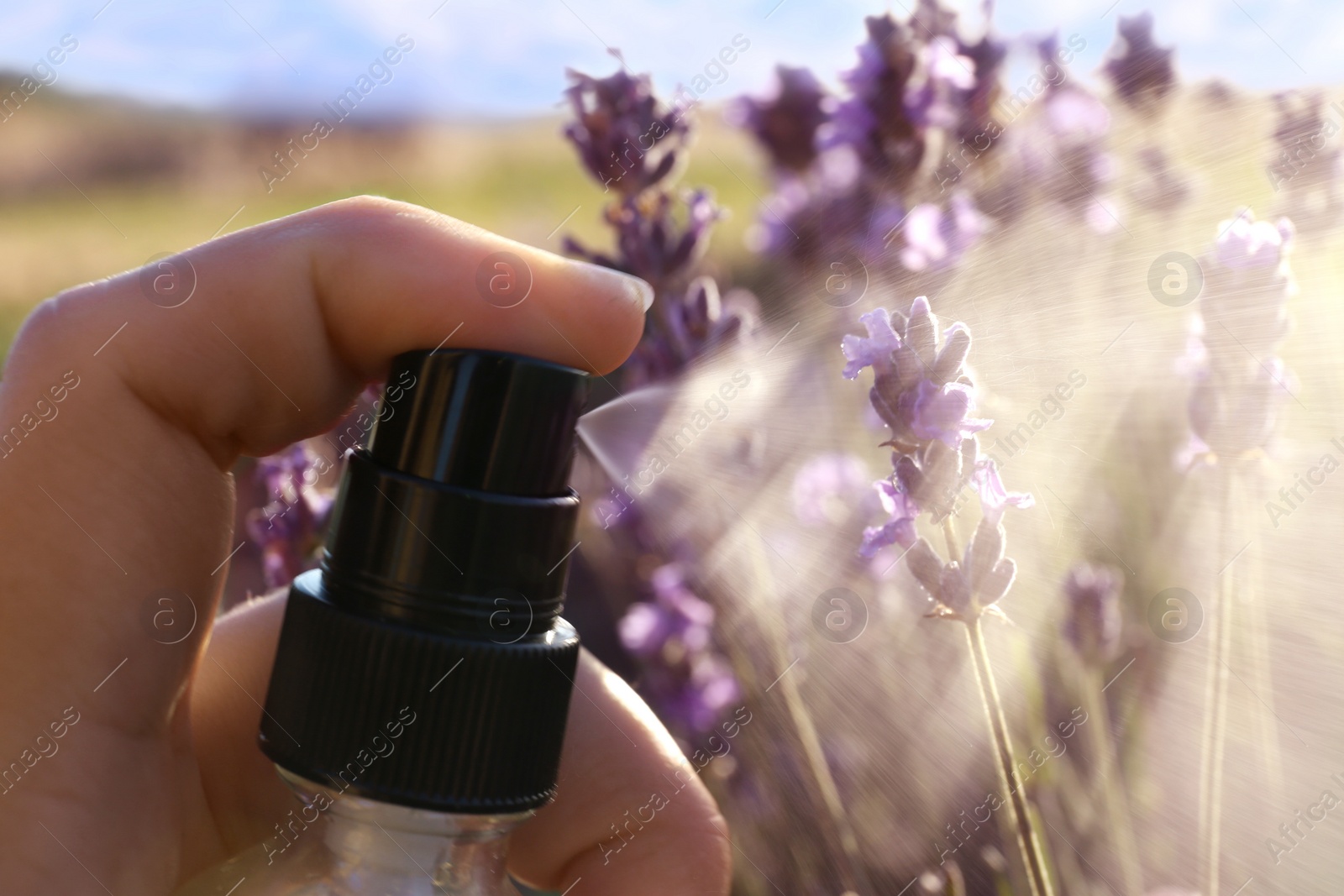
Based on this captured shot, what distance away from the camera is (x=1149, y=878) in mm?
529

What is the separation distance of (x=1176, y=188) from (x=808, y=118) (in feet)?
1.07

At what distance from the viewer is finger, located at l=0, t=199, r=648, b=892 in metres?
0.43

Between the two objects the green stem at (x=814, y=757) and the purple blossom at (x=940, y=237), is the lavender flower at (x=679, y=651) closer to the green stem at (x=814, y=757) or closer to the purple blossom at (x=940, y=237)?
the green stem at (x=814, y=757)

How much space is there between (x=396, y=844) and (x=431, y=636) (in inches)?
3.4

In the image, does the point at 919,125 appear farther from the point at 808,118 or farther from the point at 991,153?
the point at 808,118

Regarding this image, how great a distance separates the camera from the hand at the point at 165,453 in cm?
43

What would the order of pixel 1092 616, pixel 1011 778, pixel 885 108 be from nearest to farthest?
pixel 1011 778 < pixel 1092 616 < pixel 885 108

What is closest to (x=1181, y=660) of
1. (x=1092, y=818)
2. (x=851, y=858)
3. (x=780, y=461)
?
(x=1092, y=818)

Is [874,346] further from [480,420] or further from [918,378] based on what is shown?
[480,420]

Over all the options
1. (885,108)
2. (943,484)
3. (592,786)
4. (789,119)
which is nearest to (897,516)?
(943,484)

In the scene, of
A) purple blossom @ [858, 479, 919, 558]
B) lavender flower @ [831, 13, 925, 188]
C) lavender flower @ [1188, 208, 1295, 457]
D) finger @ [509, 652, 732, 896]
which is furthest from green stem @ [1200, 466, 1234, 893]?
lavender flower @ [831, 13, 925, 188]

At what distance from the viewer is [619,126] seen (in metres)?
0.77

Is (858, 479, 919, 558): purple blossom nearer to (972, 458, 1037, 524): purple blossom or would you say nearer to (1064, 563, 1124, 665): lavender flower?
(972, 458, 1037, 524): purple blossom

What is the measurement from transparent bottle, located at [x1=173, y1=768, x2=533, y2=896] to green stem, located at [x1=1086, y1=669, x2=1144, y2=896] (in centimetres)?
30
